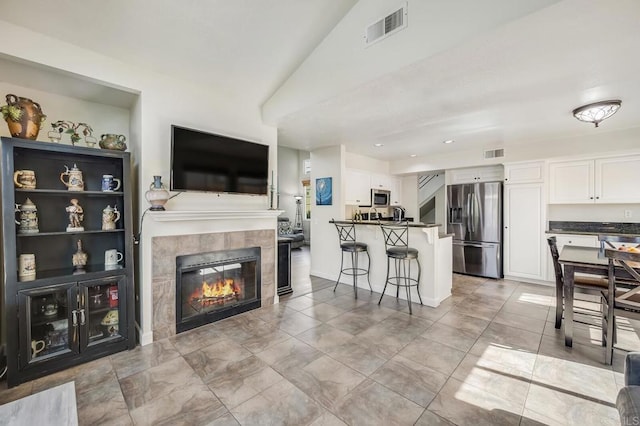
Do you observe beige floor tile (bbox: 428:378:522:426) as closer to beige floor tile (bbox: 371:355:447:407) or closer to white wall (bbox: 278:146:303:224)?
beige floor tile (bbox: 371:355:447:407)

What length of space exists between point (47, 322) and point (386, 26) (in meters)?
3.87

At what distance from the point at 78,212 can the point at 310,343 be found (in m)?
2.57

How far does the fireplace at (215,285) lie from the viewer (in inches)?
118

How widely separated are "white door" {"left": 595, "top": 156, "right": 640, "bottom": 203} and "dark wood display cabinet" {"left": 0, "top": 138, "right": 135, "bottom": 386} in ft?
21.8

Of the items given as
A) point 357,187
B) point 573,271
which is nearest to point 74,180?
point 357,187

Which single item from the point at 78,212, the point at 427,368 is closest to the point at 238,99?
the point at 78,212

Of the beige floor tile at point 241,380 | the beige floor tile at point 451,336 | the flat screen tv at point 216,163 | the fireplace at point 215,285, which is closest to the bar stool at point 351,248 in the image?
the beige floor tile at point 451,336

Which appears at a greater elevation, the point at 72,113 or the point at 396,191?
the point at 72,113

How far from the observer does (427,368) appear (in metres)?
2.29

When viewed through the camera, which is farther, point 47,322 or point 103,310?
point 103,310

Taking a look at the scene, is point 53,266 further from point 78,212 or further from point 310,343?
point 310,343

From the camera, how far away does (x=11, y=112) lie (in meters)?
2.11

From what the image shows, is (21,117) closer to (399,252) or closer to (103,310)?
(103,310)

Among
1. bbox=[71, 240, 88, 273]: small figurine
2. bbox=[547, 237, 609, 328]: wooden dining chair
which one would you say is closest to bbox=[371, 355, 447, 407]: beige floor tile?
bbox=[547, 237, 609, 328]: wooden dining chair
